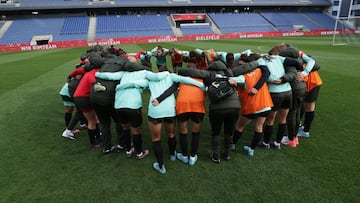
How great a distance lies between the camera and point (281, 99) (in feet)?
14.1

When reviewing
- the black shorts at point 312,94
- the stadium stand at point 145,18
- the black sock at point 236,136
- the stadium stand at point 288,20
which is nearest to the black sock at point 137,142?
the black sock at point 236,136

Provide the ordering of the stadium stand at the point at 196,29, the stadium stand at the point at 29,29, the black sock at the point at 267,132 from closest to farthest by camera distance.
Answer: the black sock at the point at 267,132
the stadium stand at the point at 29,29
the stadium stand at the point at 196,29

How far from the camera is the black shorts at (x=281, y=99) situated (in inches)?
168

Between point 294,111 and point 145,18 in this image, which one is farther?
point 145,18

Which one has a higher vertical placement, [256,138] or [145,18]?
[145,18]

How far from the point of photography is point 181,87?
395 cm

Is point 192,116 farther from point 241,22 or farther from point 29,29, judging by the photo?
point 241,22

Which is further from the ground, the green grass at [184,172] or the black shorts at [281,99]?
the black shorts at [281,99]

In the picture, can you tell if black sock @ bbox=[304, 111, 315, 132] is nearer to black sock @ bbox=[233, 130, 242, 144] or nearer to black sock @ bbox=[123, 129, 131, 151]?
black sock @ bbox=[233, 130, 242, 144]

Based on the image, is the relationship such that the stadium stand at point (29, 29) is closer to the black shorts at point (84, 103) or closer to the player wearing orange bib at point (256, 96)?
the black shorts at point (84, 103)

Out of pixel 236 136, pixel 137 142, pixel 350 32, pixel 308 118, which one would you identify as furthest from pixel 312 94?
pixel 350 32

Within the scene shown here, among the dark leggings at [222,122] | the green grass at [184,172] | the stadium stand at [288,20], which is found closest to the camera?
the green grass at [184,172]

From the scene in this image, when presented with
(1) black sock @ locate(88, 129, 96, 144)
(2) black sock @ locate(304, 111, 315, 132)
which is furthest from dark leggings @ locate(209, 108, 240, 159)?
(1) black sock @ locate(88, 129, 96, 144)

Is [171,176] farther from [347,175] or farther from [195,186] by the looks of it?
[347,175]
